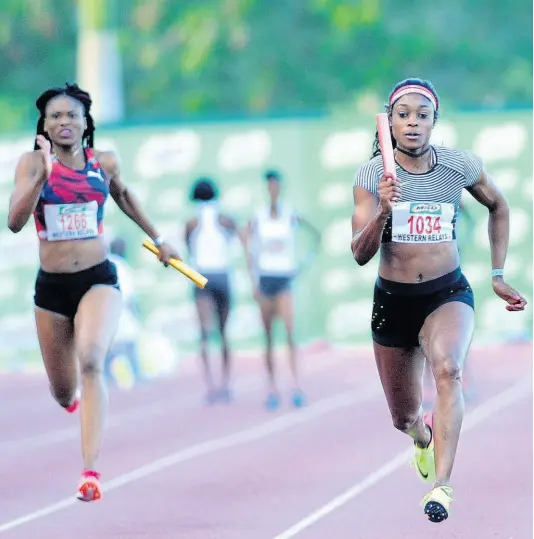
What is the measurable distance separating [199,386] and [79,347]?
10.1 m

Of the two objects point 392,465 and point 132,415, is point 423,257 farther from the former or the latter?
point 132,415

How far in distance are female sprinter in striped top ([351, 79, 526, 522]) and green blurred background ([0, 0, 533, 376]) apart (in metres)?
6.30

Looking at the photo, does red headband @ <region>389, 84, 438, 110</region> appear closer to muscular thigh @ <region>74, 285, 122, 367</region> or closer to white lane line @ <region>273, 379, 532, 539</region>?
muscular thigh @ <region>74, 285, 122, 367</region>

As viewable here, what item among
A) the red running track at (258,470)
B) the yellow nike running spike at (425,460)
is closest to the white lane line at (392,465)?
the red running track at (258,470)

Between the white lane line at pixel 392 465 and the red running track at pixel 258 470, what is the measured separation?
0.04ft

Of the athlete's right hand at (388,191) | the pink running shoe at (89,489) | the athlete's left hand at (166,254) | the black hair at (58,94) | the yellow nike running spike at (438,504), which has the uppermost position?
the black hair at (58,94)

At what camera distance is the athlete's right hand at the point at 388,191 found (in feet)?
22.7

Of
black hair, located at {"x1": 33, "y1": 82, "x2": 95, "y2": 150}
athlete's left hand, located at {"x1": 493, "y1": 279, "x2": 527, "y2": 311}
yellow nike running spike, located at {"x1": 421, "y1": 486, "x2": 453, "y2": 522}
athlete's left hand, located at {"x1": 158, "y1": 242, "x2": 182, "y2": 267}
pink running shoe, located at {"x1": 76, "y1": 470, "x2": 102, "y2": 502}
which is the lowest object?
pink running shoe, located at {"x1": 76, "y1": 470, "x2": 102, "y2": 502}

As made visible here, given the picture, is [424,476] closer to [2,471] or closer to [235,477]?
[235,477]

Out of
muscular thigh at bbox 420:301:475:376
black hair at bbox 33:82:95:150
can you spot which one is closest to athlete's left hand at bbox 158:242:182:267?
black hair at bbox 33:82:95:150

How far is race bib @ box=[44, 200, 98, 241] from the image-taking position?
851 cm

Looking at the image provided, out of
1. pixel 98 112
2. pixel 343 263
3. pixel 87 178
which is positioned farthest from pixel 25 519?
pixel 98 112

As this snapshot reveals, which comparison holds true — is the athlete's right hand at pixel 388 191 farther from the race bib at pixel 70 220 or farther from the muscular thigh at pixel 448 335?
the race bib at pixel 70 220

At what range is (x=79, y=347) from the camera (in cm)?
827
